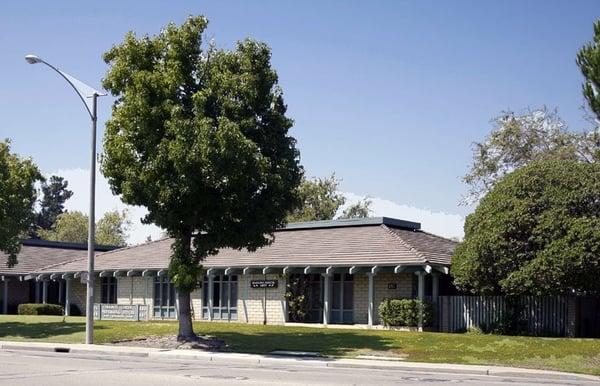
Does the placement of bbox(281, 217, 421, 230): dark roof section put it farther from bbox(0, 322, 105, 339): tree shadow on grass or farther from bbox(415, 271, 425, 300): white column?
bbox(0, 322, 105, 339): tree shadow on grass

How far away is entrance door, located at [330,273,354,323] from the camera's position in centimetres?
3681

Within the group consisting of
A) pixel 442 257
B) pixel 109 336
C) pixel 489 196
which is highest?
pixel 489 196

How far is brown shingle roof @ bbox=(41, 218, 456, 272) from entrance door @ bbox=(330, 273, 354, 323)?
1.34 meters

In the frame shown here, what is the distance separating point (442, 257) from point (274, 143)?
12.0 metres

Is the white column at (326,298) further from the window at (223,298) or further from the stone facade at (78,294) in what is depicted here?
the stone facade at (78,294)

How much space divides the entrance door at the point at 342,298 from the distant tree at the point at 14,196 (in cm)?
1370

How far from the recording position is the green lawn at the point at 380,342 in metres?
22.8

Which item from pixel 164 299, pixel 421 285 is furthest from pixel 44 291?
pixel 421 285

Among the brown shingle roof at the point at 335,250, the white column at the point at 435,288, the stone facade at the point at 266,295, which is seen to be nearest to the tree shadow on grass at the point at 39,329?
the stone facade at the point at 266,295

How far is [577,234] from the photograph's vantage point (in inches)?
1105

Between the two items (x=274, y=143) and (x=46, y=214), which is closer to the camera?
(x=274, y=143)

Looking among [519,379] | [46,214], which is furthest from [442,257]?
[46,214]

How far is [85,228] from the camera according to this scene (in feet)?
336

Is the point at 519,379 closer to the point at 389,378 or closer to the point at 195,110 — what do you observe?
the point at 389,378
